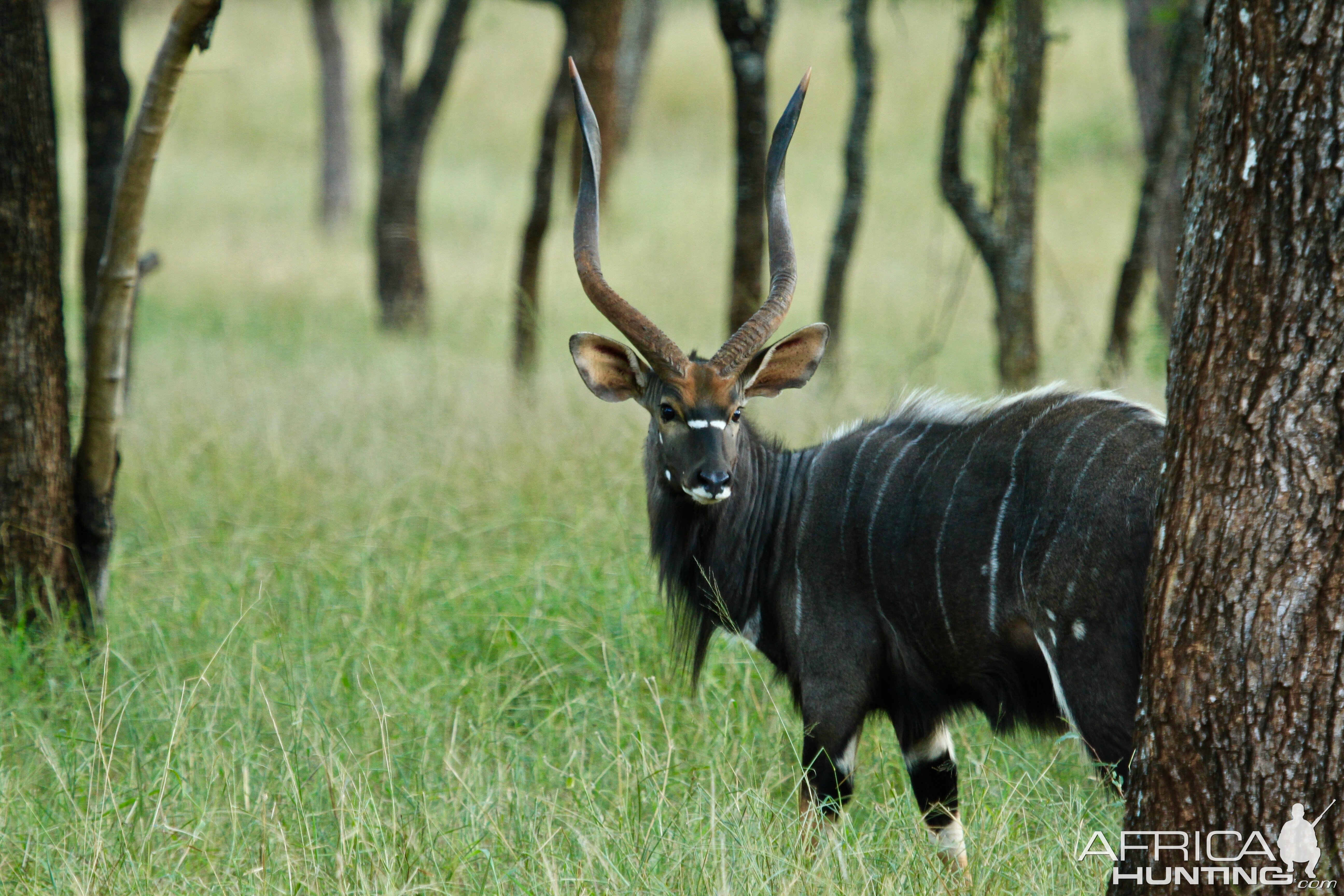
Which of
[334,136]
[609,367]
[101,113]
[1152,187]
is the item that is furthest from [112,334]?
[334,136]

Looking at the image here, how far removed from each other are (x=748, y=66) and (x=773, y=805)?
4141 millimetres

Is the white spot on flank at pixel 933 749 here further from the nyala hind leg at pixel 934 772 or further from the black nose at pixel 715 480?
the black nose at pixel 715 480

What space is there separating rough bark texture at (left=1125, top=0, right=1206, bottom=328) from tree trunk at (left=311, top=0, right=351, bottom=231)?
38.0 feet

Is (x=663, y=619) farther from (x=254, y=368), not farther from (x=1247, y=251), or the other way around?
(x=254, y=368)

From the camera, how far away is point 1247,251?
215 centimetres

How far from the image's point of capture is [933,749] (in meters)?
3.45

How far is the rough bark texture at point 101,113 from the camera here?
19.2 feet

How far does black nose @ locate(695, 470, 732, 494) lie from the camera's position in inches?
134

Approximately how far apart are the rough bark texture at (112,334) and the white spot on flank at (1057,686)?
3188mm

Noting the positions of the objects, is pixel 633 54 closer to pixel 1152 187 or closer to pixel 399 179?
pixel 399 179

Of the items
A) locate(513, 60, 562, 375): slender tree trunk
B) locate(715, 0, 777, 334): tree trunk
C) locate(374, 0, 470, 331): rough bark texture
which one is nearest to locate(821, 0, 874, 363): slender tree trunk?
locate(715, 0, 777, 334): tree trunk

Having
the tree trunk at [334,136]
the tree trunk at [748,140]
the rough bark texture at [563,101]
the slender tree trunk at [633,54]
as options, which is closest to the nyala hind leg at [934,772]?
the tree trunk at [748,140]

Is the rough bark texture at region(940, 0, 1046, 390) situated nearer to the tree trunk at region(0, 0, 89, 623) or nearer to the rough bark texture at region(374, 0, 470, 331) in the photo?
the tree trunk at region(0, 0, 89, 623)

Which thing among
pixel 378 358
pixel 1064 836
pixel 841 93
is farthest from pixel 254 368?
pixel 841 93
